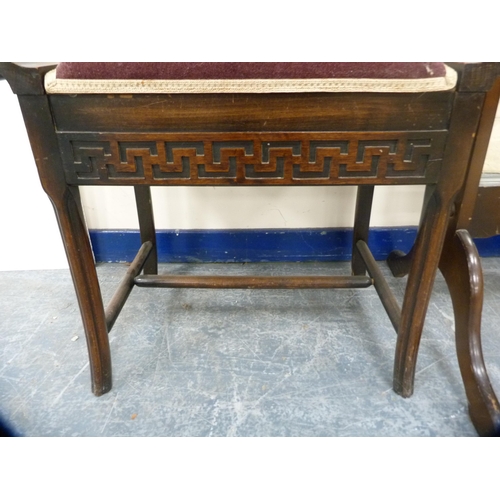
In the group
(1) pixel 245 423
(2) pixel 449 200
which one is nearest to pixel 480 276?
(2) pixel 449 200

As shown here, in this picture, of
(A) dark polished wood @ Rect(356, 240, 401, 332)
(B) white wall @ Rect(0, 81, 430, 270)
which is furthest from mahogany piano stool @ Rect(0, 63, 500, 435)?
(B) white wall @ Rect(0, 81, 430, 270)

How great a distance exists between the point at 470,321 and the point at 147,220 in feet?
3.00

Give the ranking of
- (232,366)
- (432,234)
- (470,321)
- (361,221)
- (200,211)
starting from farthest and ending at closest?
(200,211) → (361,221) → (232,366) → (470,321) → (432,234)

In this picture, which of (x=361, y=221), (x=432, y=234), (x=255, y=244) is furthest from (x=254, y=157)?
(x=255, y=244)

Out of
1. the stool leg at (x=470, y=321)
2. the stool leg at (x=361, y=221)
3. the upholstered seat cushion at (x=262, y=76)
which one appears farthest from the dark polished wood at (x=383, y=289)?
the upholstered seat cushion at (x=262, y=76)

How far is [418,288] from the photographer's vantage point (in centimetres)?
78

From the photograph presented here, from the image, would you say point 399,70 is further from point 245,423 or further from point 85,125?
point 245,423

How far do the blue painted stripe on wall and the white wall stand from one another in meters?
0.03

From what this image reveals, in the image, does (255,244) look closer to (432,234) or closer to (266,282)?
(266,282)

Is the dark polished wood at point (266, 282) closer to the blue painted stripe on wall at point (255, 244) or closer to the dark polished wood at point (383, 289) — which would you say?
the dark polished wood at point (383, 289)

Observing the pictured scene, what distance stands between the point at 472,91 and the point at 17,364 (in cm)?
112

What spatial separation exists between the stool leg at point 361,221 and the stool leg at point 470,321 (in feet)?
1.07

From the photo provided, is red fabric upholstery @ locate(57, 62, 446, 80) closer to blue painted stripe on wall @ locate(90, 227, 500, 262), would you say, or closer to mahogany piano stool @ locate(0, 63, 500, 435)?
mahogany piano stool @ locate(0, 63, 500, 435)

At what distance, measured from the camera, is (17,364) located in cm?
98
